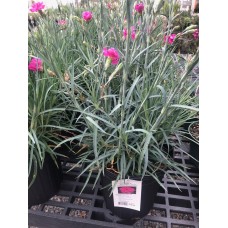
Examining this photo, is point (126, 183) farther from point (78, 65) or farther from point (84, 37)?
point (84, 37)

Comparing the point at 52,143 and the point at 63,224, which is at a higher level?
Answer: the point at 52,143

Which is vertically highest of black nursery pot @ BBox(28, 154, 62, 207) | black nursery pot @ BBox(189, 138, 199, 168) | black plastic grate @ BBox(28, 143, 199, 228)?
black nursery pot @ BBox(189, 138, 199, 168)

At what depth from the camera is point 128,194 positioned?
25.1 inches

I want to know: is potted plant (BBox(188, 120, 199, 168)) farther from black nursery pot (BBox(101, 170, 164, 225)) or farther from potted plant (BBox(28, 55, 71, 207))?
potted plant (BBox(28, 55, 71, 207))

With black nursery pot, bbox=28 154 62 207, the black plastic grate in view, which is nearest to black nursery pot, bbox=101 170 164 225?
the black plastic grate

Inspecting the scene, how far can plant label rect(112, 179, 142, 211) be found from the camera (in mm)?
620

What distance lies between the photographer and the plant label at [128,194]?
0.62m

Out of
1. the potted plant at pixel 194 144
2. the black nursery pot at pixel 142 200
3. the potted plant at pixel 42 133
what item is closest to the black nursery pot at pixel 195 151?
the potted plant at pixel 194 144

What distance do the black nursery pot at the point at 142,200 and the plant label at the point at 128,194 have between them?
0.8 inches

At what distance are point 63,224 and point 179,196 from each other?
36 centimetres

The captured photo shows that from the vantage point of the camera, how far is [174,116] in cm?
68

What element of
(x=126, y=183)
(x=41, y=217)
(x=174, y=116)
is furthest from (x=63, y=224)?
(x=174, y=116)

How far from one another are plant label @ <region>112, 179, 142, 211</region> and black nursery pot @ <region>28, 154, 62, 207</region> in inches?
8.7
